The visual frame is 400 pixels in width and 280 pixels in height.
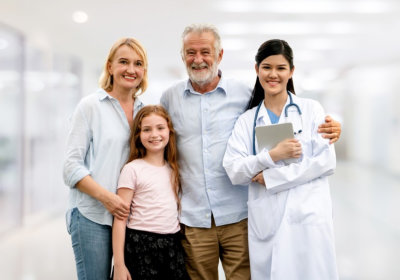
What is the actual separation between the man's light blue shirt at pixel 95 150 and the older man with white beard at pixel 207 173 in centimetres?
32

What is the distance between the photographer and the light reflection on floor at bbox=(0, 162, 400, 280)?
3.17 metres

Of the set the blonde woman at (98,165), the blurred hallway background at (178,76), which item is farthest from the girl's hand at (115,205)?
the blurred hallway background at (178,76)

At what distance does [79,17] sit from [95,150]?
3.77 m

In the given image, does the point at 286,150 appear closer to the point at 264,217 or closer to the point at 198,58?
the point at 264,217

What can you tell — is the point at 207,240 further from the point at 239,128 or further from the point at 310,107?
the point at 310,107

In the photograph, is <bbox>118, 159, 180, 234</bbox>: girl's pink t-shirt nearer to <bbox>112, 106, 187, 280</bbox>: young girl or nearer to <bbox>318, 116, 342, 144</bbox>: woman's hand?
<bbox>112, 106, 187, 280</bbox>: young girl

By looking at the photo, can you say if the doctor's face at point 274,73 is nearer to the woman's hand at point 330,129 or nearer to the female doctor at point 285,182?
the female doctor at point 285,182

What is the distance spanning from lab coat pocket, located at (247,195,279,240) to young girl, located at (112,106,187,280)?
35 centimetres

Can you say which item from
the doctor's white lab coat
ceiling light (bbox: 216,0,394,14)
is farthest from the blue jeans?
ceiling light (bbox: 216,0,394,14)

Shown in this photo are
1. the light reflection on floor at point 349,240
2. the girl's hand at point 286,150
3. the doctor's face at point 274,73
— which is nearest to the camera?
the girl's hand at point 286,150

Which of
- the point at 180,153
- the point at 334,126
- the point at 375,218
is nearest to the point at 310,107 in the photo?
the point at 334,126

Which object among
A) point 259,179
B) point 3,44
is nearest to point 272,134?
point 259,179

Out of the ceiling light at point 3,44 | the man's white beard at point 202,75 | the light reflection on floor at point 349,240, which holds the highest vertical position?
the ceiling light at point 3,44

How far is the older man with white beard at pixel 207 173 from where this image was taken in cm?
165
